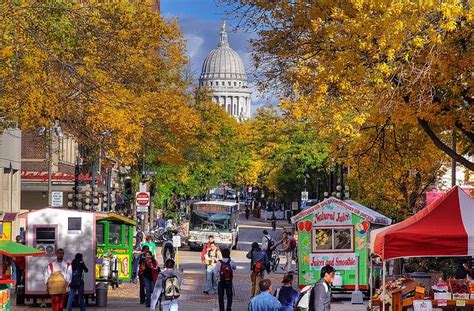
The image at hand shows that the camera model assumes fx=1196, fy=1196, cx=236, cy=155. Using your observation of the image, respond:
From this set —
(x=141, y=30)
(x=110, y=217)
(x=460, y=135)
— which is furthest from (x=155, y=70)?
(x=460, y=135)

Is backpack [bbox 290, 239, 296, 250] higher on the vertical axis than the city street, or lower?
higher

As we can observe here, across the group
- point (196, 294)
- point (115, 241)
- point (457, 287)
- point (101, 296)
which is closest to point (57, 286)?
point (101, 296)

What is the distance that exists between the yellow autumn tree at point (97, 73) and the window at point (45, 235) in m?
2.73

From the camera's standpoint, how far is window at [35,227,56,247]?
105 ft

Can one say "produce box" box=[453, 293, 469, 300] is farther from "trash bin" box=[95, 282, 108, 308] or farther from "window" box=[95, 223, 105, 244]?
"window" box=[95, 223, 105, 244]

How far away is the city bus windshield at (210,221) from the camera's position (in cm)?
6738

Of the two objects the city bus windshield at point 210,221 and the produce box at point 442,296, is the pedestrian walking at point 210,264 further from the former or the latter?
the city bus windshield at point 210,221

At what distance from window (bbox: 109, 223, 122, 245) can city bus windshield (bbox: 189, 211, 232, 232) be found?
28.4 meters

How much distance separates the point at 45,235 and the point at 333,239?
8322 mm

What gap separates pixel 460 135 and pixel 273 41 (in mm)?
5857

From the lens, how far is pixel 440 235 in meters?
19.1

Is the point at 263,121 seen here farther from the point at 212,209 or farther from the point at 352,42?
the point at 352,42

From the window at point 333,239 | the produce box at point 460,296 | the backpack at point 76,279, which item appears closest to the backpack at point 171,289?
the produce box at point 460,296

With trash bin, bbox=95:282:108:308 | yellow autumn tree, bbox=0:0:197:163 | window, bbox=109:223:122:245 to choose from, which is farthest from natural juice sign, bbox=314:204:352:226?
window, bbox=109:223:122:245
